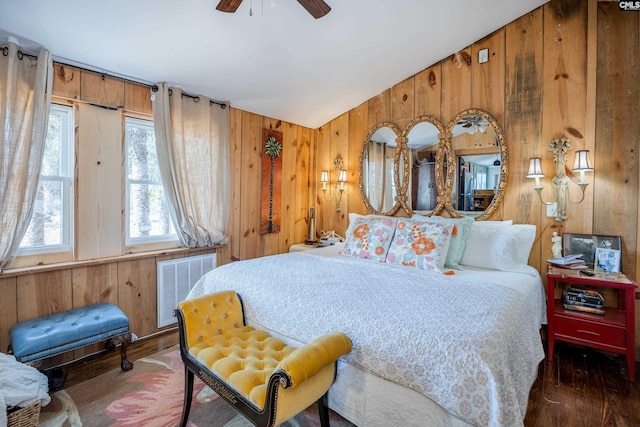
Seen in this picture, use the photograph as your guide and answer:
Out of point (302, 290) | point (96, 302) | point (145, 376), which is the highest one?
point (302, 290)

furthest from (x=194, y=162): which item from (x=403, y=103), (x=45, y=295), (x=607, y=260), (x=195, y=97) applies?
(x=607, y=260)

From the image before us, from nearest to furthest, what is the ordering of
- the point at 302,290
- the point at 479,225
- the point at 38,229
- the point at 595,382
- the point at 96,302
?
the point at 302,290 < the point at 595,382 < the point at 38,229 < the point at 96,302 < the point at 479,225

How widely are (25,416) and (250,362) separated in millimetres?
1169

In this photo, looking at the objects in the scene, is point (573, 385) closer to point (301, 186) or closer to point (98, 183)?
point (301, 186)

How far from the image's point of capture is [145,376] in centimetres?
216

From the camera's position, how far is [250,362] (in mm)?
1447

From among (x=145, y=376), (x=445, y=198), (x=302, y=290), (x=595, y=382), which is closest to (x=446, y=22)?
(x=445, y=198)

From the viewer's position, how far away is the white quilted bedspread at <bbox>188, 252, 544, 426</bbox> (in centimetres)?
116

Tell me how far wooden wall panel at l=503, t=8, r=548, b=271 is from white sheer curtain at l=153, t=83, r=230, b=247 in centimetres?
277

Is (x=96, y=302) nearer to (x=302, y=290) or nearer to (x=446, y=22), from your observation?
(x=302, y=290)

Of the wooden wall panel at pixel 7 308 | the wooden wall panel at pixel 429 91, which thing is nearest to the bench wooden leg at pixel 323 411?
the wooden wall panel at pixel 7 308

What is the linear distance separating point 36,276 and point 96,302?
45cm

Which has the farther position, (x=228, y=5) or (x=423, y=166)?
(x=423, y=166)

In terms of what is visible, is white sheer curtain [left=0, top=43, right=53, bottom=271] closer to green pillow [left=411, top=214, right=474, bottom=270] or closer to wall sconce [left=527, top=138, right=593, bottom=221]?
green pillow [left=411, top=214, right=474, bottom=270]
